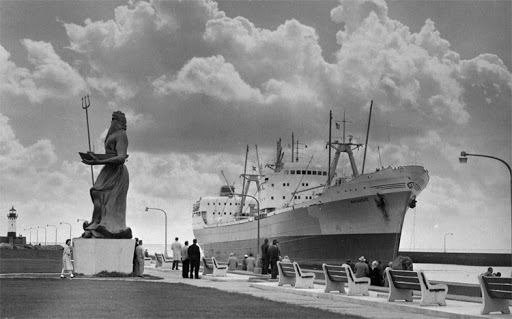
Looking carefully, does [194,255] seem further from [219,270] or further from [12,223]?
[12,223]

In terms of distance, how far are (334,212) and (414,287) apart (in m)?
45.9

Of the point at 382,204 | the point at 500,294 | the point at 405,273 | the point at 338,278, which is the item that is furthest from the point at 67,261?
the point at 382,204

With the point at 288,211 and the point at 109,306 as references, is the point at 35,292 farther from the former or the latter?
the point at 288,211

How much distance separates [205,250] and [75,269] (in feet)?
259

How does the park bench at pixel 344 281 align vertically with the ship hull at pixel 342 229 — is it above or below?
below

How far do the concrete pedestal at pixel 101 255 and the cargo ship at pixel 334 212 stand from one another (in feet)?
75.7

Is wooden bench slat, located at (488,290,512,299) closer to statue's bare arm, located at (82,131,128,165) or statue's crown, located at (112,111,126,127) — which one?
statue's bare arm, located at (82,131,128,165)

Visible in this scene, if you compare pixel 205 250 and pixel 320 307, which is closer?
pixel 320 307

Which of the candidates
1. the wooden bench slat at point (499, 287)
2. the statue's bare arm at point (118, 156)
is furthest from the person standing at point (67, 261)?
the wooden bench slat at point (499, 287)

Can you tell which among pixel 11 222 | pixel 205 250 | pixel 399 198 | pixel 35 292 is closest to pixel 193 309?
pixel 35 292

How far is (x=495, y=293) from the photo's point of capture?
1482 cm

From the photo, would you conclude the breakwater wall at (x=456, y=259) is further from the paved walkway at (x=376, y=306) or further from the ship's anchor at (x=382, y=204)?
the paved walkway at (x=376, y=306)

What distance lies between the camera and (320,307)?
17016 millimetres

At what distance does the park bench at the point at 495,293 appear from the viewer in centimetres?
1463
